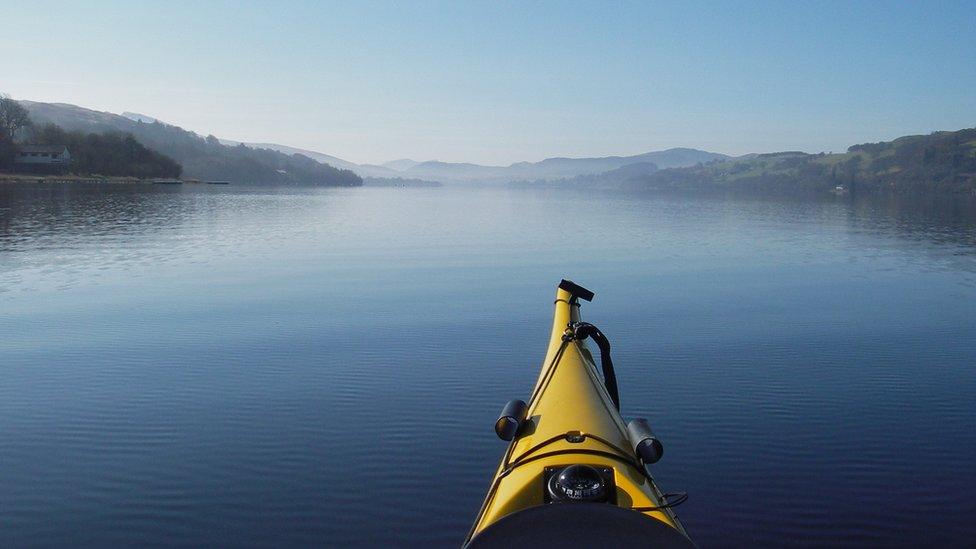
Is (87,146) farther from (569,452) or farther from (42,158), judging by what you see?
(569,452)

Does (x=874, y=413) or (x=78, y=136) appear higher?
(x=78, y=136)

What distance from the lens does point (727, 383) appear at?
1371 cm

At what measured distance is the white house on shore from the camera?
120 m

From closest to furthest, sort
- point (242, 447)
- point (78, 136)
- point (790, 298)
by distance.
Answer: point (242, 447)
point (790, 298)
point (78, 136)

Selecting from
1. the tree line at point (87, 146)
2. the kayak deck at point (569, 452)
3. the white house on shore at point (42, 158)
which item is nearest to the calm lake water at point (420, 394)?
the kayak deck at point (569, 452)

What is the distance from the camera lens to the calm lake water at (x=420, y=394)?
8333 millimetres

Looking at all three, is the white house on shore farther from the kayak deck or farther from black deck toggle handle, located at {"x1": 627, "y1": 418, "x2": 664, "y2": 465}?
black deck toggle handle, located at {"x1": 627, "y1": 418, "x2": 664, "y2": 465}

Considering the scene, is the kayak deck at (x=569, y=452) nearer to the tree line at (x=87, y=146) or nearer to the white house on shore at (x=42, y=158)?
the white house on shore at (x=42, y=158)

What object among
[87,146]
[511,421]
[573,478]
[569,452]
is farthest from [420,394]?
[87,146]

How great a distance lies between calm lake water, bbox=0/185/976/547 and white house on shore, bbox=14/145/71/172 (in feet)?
347

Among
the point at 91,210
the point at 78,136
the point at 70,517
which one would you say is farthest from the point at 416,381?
the point at 78,136

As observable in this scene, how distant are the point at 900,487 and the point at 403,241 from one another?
36292 mm

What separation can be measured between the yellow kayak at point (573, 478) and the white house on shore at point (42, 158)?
135m

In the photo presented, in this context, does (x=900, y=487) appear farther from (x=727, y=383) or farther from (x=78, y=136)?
(x=78, y=136)
